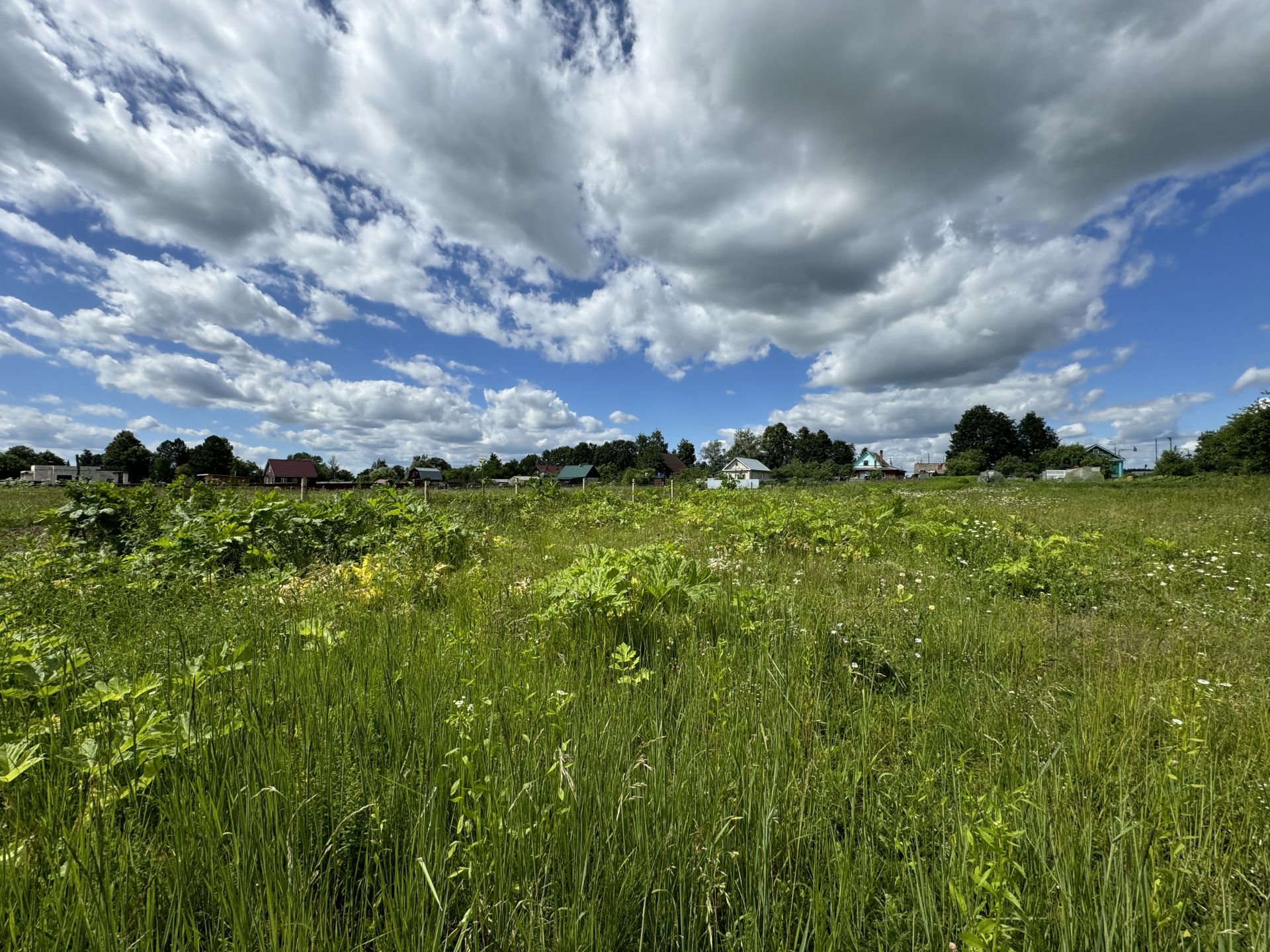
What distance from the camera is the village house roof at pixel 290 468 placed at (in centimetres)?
7662

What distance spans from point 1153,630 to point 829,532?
12.3 feet

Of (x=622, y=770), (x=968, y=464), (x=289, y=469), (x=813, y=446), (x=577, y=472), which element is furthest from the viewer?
(x=813, y=446)

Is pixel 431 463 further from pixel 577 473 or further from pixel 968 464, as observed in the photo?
pixel 968 464

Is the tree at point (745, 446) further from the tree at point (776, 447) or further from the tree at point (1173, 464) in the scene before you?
the tree at point (1173, 464)

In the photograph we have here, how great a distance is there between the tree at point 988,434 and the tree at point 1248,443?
57003 mm

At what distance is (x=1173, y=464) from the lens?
2274 inches

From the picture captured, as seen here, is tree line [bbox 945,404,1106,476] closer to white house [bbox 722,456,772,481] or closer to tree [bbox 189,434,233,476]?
white house [bbox 722,456,772,481]

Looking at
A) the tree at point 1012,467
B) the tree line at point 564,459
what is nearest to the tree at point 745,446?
the tree line at point 564,459

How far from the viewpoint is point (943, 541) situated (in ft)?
26.0

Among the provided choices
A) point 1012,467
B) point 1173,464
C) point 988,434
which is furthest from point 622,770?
point 988,434

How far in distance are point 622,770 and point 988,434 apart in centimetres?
11934

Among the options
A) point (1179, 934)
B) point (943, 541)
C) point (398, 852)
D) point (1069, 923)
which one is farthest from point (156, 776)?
point (943, 541)

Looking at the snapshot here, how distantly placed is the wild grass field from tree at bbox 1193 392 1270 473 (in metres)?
47.4

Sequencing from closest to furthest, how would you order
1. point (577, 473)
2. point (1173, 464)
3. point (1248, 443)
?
point (1248, 443)
point (1173, 464)
point (577, 473)
